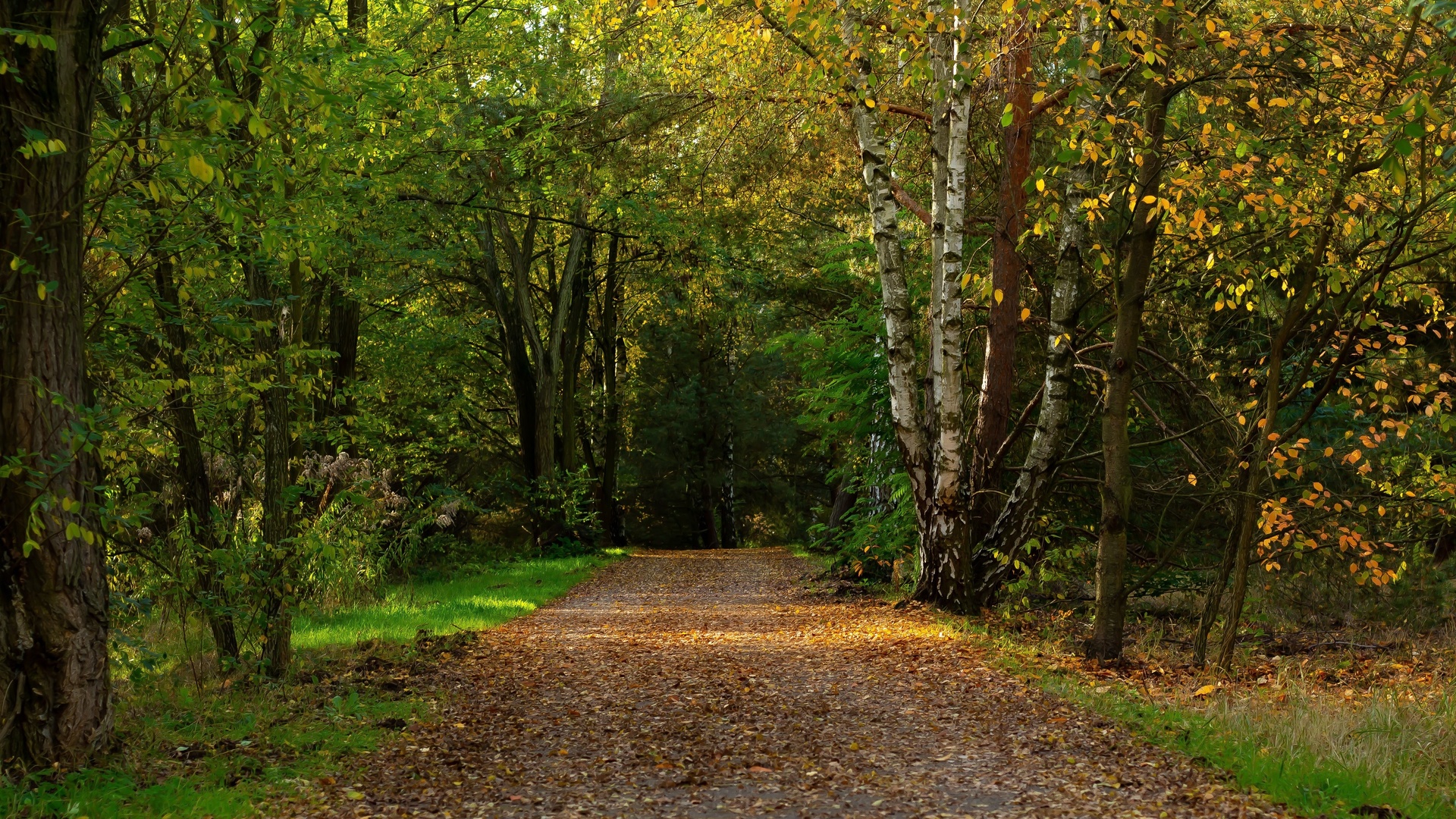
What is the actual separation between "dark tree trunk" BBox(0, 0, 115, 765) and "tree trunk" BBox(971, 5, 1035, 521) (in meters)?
8.67

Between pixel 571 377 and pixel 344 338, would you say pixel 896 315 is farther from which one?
pixel 571 377

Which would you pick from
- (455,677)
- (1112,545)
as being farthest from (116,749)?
(1112,545)

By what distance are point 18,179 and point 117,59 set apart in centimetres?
275

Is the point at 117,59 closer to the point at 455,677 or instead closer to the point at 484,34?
the point at 455,677

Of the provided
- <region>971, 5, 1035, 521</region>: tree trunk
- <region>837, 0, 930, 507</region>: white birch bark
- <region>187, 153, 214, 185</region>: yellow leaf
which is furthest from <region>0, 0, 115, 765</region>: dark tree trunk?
<region>971, 5, 1035, 521</region>: tree trunk

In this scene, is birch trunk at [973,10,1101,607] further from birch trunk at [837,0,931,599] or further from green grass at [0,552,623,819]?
green grass at [0,552,623,819]

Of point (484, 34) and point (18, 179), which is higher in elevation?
point (484, 34)

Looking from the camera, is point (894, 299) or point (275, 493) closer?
point (275, 493)

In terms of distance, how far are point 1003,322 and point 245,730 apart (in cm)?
867

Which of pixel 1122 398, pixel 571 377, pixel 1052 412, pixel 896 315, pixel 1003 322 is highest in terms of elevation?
pixel 896 315

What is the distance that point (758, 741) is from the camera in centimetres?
677

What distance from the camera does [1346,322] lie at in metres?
8.57

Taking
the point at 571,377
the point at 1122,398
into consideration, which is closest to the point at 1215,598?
the point at 1122,398

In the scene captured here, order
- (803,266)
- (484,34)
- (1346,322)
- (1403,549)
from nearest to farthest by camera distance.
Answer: (1346,322)
(1403,549)
(484,34)
(803,266)
